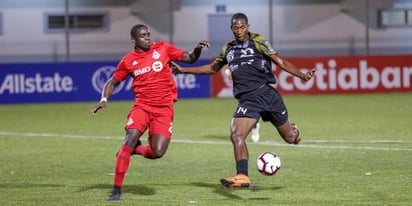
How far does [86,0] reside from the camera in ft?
130

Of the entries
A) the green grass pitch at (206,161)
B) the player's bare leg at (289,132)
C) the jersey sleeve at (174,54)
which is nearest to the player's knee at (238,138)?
the green grass pitch at (206,161)

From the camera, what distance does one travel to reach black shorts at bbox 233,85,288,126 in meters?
12.6

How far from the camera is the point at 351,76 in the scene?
1346 inches

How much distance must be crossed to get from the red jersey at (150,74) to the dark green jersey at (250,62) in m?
0.83

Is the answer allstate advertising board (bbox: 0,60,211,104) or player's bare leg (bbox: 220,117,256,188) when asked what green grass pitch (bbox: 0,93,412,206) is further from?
allstate advertising board (bbox: 0,60,211,104)

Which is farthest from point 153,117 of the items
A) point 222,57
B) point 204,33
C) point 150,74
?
point 204,33

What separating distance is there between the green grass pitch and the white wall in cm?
909

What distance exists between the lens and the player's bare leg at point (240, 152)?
11.9 metres

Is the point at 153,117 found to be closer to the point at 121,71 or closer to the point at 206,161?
the point at 121,71

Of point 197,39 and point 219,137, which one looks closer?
point 219,137

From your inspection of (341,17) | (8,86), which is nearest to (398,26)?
(341,17)

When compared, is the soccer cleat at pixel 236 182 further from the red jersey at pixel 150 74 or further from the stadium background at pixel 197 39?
the stadium background at pixel 197 39

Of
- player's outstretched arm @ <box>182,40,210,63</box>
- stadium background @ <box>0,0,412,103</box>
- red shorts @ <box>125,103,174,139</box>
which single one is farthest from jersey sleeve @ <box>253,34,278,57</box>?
stadium background @ <box>0,0,412,103</box>

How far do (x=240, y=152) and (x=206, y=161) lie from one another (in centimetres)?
411
